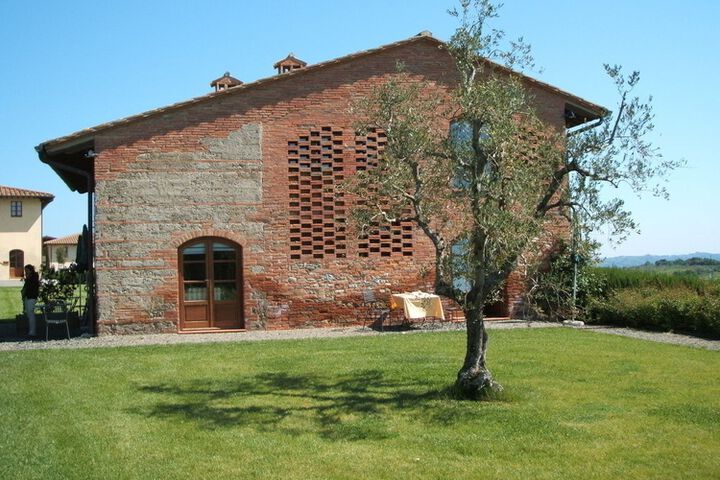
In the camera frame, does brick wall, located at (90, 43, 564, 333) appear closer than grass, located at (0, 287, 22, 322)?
Yes

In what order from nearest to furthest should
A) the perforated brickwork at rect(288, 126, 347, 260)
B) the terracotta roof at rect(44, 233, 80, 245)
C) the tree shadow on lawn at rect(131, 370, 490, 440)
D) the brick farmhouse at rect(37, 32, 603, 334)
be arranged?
the tree shadow on lawn at rect(131, 370, 490, 440)
the brick farmhouse at rect(37, 32, 603, 334)
the perforated brickwork at rect(288, 126, 347, 260)
the terracotta roof at rect(44, 233, 80, 245)

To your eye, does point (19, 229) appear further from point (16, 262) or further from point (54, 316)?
point (54, 316)

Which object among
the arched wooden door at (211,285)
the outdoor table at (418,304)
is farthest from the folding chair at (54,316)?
the outdoor table at (418,304)

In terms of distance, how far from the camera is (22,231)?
47781 millimetres

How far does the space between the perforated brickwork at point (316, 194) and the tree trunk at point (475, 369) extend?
7.75 m

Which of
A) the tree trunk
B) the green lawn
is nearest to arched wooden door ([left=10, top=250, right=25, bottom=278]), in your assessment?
the green lawn

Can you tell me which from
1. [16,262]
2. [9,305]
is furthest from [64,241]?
[9,305]

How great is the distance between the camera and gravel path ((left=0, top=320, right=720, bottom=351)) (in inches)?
544

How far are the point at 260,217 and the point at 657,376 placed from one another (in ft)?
30.2

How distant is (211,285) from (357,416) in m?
8.84

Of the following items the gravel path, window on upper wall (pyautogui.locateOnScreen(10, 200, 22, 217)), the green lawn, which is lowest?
the green lawn

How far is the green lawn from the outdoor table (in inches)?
130

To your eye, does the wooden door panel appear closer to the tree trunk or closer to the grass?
the grass

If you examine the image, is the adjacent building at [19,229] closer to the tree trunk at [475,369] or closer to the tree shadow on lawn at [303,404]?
the tree shadow on lawn at [303,404]
